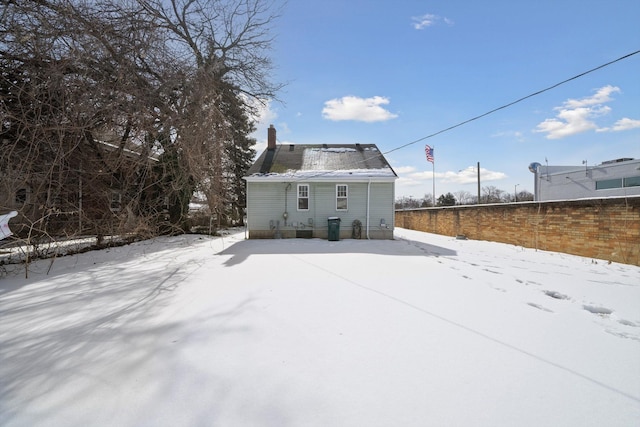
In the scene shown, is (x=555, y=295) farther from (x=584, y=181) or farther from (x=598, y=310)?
(x=584, y=181)

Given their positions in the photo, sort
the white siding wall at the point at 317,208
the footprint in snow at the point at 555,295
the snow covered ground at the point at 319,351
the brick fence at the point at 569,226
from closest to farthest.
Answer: the snow covered ground at the point at 319,351 < the footprint in snow at the point at 555,295 < the brick fence at the point at 569,226 < the white siding wall at the point at 317,208

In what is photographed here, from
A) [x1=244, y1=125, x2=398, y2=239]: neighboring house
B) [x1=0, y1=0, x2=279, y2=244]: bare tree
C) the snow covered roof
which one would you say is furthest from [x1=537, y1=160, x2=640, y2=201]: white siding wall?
[x1=0, y1=0, x2=279, y2=244]: bare tree

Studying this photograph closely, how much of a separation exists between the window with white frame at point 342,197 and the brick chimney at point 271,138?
5840mm

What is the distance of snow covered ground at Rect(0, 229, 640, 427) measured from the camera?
6.82 feet

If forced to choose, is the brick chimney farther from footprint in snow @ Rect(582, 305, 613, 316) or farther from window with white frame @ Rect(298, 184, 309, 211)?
footprint in snow @ Rect(582, 305, 613, 316)

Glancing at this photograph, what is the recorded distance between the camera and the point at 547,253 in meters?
9.34

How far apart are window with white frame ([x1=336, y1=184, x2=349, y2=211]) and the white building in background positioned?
1894cm

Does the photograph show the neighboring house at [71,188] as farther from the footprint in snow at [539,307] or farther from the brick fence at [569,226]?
the brick fence at [569,226]

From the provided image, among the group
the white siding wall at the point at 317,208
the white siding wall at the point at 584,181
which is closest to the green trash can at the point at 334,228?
the white siding wall at the point at 317,208

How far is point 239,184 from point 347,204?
40.8ft

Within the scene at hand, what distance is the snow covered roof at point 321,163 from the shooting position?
13.5 m

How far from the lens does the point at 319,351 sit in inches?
116

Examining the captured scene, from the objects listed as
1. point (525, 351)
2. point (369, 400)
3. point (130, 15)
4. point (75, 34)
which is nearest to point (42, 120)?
point (75, 34)

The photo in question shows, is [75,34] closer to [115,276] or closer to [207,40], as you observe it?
[115,276]
